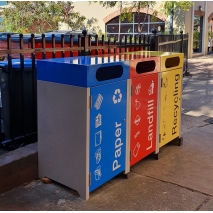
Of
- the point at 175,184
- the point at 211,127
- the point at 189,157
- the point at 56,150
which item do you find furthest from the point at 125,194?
the point at 211,127

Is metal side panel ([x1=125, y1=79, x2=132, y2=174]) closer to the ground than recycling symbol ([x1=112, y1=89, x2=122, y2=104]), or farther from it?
closer to the ground

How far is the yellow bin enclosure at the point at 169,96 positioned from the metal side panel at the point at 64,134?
4.52ft

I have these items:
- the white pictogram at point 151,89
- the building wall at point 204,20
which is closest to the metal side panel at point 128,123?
the white pictogram at point 151,89

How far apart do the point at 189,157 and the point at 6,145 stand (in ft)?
7.53

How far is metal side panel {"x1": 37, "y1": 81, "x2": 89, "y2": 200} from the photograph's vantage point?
9.98ft

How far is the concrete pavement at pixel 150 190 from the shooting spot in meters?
3.06

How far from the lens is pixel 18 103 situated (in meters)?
3.89

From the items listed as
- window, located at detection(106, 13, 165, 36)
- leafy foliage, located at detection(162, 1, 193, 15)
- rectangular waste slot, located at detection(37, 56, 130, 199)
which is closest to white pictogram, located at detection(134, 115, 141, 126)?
rectangular waste slot, located at detection(37, 56, 130, 199)

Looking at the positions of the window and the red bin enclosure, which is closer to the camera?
the red bin enclosure

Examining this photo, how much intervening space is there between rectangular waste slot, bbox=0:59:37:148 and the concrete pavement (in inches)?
27.0

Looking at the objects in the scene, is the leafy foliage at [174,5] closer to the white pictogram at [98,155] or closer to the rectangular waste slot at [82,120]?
the rectangular waste slot at [82,120]

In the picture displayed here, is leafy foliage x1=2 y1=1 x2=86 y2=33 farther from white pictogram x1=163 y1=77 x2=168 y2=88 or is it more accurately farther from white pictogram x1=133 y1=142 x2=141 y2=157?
white pictogram x1=133 y1=142 x2=141 y2=157

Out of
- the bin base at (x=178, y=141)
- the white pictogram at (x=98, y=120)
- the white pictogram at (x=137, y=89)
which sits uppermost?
the white pictogram at (x=137, y=89)

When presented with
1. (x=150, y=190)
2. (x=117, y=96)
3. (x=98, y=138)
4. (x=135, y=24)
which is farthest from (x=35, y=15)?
(x=150, y=190)
